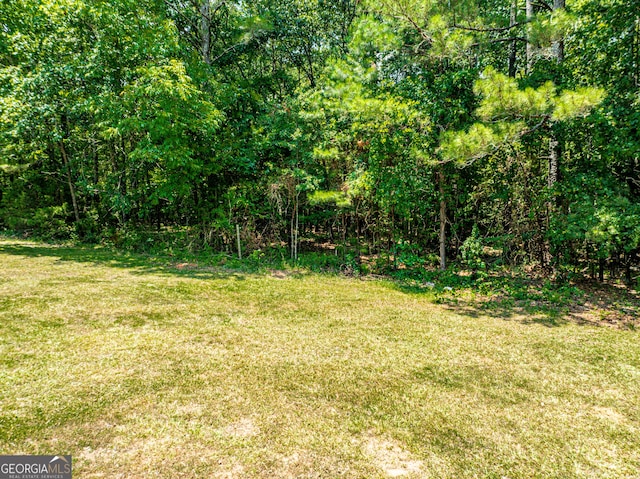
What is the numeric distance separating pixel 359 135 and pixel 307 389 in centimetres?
539

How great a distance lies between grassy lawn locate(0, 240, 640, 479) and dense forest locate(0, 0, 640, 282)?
86.9 inches

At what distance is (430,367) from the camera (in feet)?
9.65

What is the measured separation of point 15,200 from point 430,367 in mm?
13352

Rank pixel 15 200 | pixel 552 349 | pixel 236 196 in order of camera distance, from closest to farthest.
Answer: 1. pixel 552 349
2. pixel 236 196
3. pixel 15 200

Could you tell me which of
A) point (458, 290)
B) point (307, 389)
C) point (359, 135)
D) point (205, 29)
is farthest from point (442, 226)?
point (205, 29)

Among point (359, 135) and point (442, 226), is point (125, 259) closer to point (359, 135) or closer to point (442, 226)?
point (359, 135)

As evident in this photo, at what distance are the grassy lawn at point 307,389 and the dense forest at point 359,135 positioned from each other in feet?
7.24

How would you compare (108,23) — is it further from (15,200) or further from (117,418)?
(117,418)

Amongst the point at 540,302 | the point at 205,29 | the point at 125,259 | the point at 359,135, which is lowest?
the point at 540,302

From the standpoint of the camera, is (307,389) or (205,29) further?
(205,29)

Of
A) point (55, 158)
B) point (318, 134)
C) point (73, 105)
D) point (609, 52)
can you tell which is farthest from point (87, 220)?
point (609, 52)

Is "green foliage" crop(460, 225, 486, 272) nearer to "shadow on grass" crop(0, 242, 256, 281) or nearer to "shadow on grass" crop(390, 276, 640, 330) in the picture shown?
"shadow on grass" crop(390, 276, 640, 330)

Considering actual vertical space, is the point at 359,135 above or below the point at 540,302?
above

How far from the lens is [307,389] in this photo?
2506 millimetres
